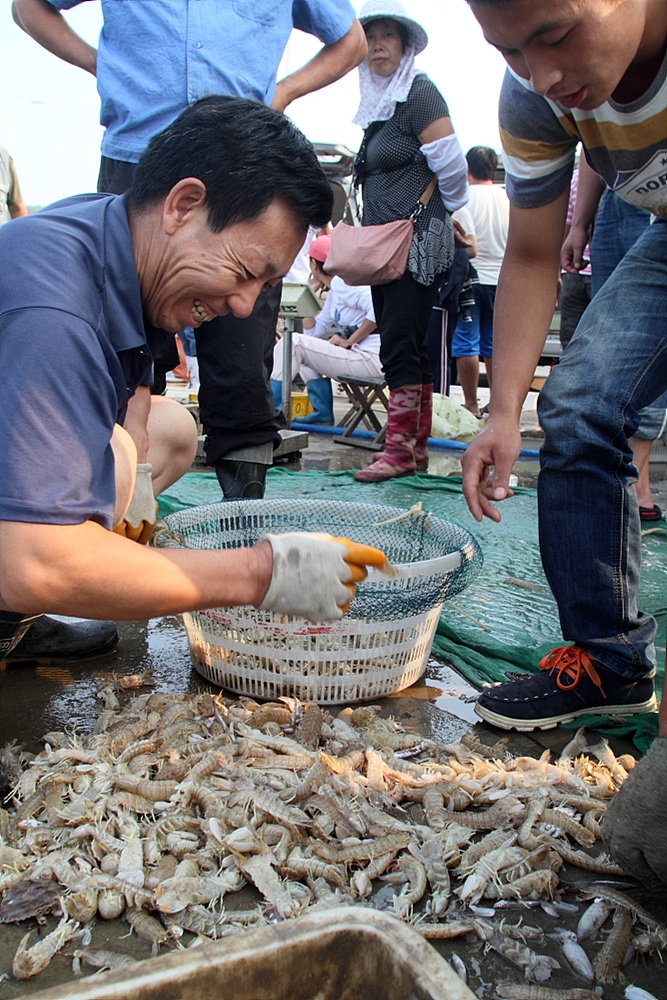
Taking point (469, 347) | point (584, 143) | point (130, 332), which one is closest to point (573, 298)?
point (469, 347)

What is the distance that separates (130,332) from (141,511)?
2.42 ft

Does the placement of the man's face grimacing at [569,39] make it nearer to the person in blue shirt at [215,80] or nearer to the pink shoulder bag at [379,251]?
the person in blue shirt at [215,80]

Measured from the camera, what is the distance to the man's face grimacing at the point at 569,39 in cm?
174

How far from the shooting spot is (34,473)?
1513 mm

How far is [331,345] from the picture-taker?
26.5 feet

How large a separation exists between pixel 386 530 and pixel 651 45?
1.75m

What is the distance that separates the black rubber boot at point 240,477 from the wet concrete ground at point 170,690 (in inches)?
30.6

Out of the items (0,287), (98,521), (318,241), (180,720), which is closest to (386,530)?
(180,720)

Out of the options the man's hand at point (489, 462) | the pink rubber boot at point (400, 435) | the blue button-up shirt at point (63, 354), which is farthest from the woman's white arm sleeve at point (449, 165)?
the blue button-up shirt at point (63, 354)

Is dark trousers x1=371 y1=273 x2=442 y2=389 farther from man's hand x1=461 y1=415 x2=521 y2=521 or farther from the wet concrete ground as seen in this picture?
man's hand x1=461 y1=415 x2=521 y2=521

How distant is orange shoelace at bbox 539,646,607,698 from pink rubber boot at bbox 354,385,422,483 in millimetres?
3197

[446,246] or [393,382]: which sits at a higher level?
[446,246]

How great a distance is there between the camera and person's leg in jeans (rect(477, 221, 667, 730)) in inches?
89.3

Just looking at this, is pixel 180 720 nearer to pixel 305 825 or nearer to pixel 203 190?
pixel 305 825
